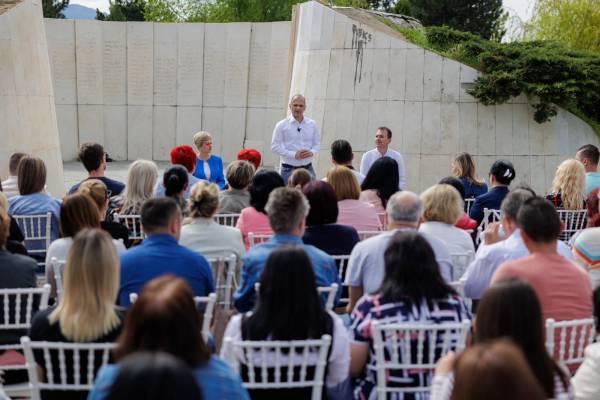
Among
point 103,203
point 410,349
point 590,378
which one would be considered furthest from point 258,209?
point 590,378

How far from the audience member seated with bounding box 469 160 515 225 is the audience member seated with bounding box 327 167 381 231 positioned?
1.47 m

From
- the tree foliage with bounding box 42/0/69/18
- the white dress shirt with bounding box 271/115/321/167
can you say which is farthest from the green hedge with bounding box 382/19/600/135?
the tree foliage with bounding box 42/0/69/18

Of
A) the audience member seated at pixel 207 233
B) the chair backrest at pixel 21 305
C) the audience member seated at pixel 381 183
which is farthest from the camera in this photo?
the audience member seated at pixel 381 183

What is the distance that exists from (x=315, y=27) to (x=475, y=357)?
36.1ft

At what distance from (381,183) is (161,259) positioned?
3.12 m

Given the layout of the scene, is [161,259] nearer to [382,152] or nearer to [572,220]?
[572,220]

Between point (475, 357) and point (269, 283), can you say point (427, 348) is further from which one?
point (475, 357)

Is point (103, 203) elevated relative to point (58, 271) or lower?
elevated

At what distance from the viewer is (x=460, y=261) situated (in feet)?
16.4

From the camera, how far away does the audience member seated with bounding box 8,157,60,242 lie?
614 cm

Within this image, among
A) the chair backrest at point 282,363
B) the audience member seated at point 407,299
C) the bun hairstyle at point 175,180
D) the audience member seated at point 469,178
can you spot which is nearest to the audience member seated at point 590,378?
the audience member seated at point 407,299

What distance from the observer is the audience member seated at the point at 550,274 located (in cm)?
379

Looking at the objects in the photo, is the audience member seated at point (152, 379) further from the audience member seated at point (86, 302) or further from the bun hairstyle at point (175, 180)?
the bun hairstyle at point (175, 180)

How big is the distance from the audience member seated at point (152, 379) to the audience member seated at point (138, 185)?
180 inches
